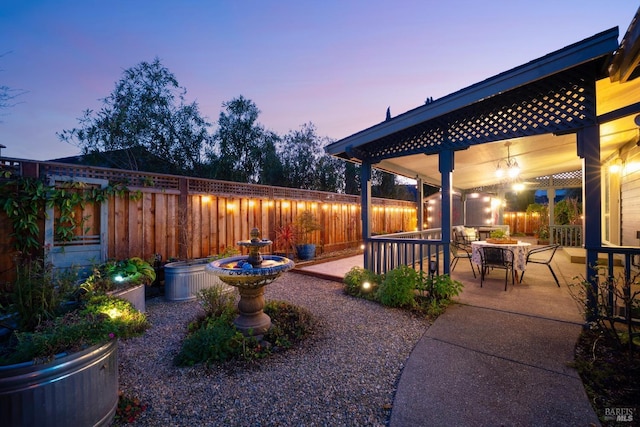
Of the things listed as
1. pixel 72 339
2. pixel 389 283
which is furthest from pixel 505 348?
pixel 72 339

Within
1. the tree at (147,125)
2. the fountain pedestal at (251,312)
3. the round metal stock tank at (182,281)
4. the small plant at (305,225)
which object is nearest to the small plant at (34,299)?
the fountain pedestal at (251,312)

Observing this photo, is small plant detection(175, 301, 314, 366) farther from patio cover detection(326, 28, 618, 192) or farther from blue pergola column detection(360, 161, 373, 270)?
patio cover detection(326, 28, 618, 192)

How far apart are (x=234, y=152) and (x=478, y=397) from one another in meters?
10.6

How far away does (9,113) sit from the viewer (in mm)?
3705

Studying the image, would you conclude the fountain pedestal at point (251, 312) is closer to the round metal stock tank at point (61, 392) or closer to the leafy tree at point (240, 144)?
the round metal stock tank at point (61, 392)

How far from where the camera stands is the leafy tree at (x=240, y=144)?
10.3 m

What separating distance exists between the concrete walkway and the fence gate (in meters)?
4.94

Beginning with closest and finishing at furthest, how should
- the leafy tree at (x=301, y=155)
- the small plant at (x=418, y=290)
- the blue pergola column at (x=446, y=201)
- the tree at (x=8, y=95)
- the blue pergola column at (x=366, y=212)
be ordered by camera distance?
the tree at (x=8, y=95) < the small plant at (x=418, y=290) < the blue pergola column at (x=446, y=201) < the blue pergola column at (x=366, y=212) < the leafy tree at (x=301, y=155)

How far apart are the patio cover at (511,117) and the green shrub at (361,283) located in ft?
Answer: 7.66

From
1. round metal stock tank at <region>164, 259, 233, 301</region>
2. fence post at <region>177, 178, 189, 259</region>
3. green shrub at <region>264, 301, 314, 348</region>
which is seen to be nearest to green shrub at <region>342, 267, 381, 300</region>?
green shrub at <region>264, 301, 314, 348</region>

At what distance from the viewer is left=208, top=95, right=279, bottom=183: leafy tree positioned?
1028 cm

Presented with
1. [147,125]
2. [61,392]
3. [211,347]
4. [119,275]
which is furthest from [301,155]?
[61,392]

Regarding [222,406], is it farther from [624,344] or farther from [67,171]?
[67,171]

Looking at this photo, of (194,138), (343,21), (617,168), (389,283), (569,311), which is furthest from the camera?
(194,138)
